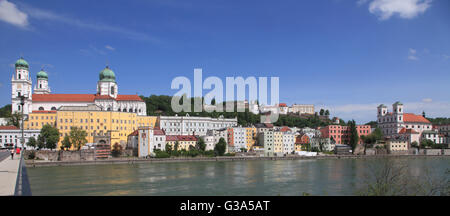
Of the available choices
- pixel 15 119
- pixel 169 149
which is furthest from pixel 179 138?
pixel 15 119

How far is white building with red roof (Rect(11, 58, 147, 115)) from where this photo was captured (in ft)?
160

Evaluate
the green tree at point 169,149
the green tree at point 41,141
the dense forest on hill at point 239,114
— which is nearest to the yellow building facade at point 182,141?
the green tree at point 169,149

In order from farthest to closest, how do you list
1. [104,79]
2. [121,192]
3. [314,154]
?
[104,79] < [314,154] < [121,192]

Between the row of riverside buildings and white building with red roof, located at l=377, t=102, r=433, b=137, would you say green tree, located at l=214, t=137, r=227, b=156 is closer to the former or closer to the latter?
the row of riverside buildings

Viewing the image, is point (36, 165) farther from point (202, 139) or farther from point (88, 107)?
point (202, 139)

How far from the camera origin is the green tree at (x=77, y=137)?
132 ft

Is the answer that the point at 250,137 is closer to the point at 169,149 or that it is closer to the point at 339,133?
the point at 169,149

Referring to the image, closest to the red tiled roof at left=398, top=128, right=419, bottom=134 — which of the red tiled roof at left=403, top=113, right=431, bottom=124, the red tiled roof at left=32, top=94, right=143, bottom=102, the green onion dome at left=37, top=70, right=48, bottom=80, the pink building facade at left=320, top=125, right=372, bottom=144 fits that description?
the red tiled roof at left=403, top=113, right=431, bottom=124

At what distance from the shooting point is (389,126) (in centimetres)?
6025

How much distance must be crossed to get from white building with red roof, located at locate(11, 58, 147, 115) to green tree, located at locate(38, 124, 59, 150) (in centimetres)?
1009

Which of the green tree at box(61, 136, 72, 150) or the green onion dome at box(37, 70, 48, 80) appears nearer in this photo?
the green tree at box(61, 136, 72, 150)

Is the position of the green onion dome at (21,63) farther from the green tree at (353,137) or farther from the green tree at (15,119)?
the green tree at (353,137)
